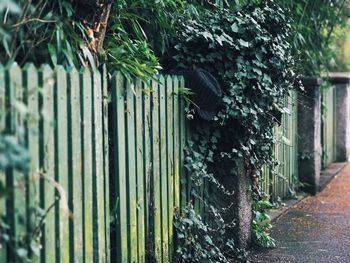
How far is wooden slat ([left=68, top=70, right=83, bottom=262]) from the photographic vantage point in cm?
419

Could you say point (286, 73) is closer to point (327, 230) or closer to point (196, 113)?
point (196, 113)

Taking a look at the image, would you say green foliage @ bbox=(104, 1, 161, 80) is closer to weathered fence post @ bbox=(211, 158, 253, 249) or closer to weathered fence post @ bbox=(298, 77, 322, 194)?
weathered fence post @ bbox=(211, 158, 253, 249)

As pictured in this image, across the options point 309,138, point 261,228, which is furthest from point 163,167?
point 309,138

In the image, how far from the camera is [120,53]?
5.30 meters

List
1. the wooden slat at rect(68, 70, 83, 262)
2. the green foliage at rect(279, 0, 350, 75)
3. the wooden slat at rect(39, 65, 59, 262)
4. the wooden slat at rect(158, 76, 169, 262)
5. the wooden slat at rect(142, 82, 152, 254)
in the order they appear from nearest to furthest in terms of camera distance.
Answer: the wooden slat at rect(39, 65, 59, 262) → the wooden slat at rect(68, 70, 83, 262) → the wooden slat at rect(142, 82, 152, 254) → the wooden slat at rect(158, 76, 169, 262) → the green foliage at rect(279, 0, 350, 75)

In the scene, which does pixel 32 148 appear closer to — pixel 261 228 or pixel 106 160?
pixel 106 160

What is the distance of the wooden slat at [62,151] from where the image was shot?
402 centimetres

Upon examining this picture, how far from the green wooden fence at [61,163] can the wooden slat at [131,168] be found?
30 centimetres

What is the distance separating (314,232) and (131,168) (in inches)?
130

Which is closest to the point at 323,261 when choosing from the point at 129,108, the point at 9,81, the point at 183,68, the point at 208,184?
the point at 208,184

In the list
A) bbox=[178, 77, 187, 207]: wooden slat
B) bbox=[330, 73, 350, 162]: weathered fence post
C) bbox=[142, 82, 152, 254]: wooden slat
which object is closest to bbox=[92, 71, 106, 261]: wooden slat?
bbox=[142, 82, 152, 254]: wooden slat

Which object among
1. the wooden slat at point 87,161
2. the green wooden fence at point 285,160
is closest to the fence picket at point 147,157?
the wooden slat at point 87,161

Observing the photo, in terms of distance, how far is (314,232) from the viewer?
7688 millimetres

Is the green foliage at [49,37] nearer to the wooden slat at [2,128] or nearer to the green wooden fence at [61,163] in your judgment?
the green wooden fence at [61,163]
